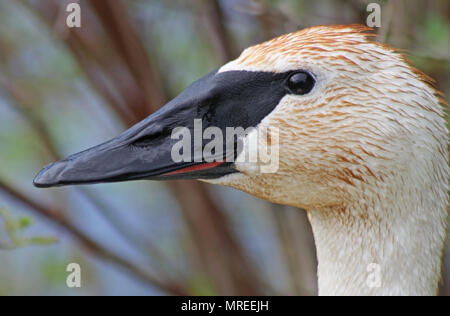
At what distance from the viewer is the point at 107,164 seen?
6.98ft

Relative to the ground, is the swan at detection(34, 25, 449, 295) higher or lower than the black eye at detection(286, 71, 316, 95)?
lower

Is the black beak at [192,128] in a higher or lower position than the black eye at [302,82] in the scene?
lower

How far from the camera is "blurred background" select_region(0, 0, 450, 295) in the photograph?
363cm

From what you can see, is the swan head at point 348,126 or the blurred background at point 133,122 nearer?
the swan head at point 348,126

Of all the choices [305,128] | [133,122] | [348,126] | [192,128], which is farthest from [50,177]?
[133,122]

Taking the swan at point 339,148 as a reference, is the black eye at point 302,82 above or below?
above

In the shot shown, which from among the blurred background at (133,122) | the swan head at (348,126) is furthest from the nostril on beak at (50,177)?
the blurred background at (133,122)

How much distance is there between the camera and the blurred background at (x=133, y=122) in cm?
363

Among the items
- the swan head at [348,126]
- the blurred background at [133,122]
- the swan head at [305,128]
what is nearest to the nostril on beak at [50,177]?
the swan head at [305,128]

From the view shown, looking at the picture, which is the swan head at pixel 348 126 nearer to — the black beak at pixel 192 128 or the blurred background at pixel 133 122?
the black beak at pixel 192 128

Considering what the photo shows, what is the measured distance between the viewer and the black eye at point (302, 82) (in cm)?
214

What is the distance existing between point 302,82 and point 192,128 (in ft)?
1.24

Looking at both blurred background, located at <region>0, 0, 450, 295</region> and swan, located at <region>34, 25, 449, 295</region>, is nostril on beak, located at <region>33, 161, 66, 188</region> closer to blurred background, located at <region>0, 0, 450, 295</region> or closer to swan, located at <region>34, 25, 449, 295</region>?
swan, located at <region>34, 25, 449, 295</region>

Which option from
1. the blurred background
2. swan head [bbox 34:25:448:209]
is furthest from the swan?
the blurred background
